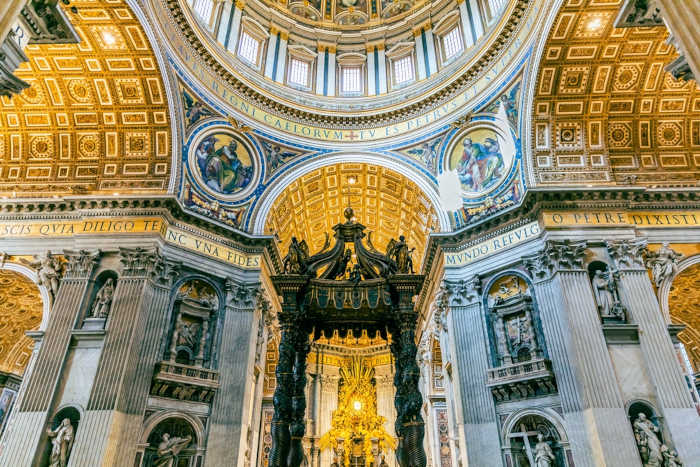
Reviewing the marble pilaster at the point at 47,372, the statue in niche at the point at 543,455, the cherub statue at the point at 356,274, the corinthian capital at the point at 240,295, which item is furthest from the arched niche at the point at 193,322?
the statue in niche at the point at 543,455

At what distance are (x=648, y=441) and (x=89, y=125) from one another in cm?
1897

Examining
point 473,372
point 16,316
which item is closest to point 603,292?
point 473,372

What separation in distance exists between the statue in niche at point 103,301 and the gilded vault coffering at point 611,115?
14.1m

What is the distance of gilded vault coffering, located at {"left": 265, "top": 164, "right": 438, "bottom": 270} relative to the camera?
1797 centimetres

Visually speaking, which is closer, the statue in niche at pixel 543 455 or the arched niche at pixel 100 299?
the statue in niche at pixel 543 455

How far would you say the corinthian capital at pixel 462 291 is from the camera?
1423 cm

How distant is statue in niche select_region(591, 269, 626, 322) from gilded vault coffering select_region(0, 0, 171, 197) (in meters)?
14.1

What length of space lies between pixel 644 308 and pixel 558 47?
8.17 meters

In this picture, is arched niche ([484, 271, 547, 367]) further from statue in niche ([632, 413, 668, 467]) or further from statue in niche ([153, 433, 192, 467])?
statue in niche ([153, 433, 192, 467])

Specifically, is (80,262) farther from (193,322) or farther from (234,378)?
(234,378)

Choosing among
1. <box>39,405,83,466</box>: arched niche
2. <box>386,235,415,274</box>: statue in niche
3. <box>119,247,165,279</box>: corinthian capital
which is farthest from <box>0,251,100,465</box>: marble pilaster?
<box>386,235,415,274</box>: statue in niche

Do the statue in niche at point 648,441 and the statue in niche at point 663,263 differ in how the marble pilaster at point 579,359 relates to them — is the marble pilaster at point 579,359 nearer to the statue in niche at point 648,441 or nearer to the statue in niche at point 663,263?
the statue in niche at point 648,441

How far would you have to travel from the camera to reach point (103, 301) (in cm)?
1259

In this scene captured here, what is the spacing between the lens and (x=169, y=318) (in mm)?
13047
